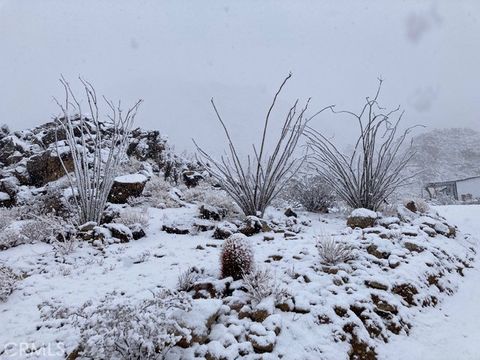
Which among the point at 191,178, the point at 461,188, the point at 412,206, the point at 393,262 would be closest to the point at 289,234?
the point at 393,262

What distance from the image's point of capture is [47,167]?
26.4 feet

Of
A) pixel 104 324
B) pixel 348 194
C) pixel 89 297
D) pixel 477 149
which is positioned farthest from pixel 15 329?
pixel 477 149

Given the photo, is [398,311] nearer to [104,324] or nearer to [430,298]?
[430,298]

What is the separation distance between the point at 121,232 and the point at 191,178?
558cm

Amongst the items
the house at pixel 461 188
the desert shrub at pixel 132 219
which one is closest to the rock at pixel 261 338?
the desert shrub at pixel 132 219

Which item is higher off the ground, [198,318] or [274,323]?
[198,318]

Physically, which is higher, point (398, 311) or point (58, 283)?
point (58, 283)

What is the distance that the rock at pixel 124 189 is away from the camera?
23.0ft

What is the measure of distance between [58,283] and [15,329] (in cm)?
90

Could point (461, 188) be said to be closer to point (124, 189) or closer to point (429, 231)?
point (429, 231)

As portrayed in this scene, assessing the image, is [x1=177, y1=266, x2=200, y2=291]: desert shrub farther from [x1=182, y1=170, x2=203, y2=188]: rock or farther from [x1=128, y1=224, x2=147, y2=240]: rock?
[x1=182, y1=170, x2=203, y2=188]: rock

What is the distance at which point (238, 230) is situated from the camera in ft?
17.2

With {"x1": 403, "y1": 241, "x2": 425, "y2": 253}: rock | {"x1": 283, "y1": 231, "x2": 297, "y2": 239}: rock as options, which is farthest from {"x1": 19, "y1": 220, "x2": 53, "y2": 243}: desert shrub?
{"x1": 403, "y1": 241, "x2": 425, "y2": 253}: rock

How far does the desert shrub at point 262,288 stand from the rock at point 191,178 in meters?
7.66
